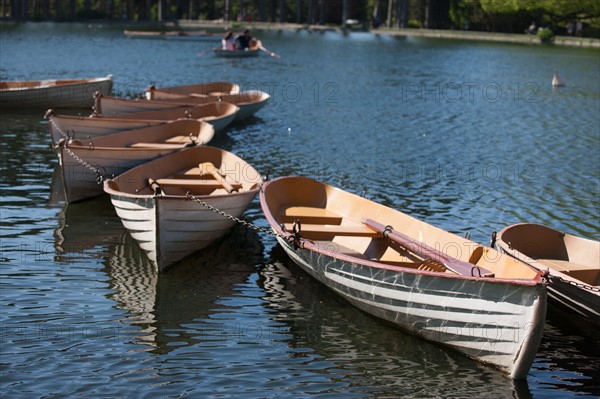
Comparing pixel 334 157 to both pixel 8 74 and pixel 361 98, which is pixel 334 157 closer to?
pixel 361 98

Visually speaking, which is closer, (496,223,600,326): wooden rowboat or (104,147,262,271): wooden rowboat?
(496,223,600,326): wooden rowboat

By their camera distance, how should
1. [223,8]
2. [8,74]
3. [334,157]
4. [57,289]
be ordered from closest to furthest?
[57,289] < [334,157] < [8,74] < [223,8]

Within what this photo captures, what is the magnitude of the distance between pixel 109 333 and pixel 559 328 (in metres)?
6.34

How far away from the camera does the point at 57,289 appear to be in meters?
14.1

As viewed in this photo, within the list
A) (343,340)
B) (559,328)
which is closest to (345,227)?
(343,340)

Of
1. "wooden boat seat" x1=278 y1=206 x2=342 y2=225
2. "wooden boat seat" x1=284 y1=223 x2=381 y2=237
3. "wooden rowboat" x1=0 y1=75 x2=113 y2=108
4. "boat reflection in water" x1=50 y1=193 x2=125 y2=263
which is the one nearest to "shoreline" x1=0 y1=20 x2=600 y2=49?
"wooden rowboat" x1=0 y1=75 x2=113 y2=108

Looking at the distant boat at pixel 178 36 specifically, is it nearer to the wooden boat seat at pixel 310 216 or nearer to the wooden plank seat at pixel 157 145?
the wooden plank seat at pixel 157 145

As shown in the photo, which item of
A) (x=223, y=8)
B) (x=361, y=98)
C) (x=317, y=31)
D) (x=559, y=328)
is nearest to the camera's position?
(x=559, y=328)

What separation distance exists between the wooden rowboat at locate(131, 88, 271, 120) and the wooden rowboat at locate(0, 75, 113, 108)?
274cm

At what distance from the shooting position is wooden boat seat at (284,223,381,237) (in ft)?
47.8

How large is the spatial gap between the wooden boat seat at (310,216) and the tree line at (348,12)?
269 feet

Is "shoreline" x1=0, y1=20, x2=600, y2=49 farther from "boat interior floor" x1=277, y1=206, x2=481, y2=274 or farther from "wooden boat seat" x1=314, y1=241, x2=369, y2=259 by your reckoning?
"wooden boat seat" x1=314, y1=241, x2=369, y2=259

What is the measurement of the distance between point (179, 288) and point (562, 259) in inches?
237

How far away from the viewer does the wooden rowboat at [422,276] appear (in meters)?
10.9
